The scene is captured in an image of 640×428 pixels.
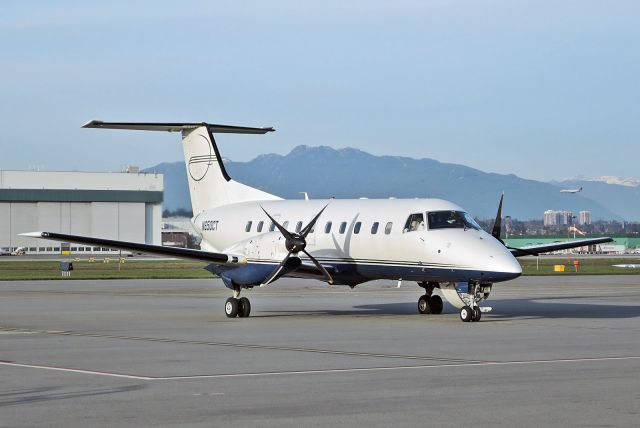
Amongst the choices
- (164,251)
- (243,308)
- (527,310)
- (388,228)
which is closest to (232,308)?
(243,308)

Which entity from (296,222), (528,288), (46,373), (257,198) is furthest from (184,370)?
(528,288)

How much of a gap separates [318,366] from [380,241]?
1180 cm

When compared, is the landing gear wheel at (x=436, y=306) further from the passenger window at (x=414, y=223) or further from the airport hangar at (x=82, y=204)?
the airport hangar at (x=82, y=204)

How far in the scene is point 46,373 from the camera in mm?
15070

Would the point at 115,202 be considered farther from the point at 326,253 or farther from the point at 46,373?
the point at 46,373

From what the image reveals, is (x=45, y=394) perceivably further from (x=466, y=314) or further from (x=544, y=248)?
(x=544, y=248)

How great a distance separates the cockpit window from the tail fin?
25.3 ft

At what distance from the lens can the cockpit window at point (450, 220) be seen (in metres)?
26.3

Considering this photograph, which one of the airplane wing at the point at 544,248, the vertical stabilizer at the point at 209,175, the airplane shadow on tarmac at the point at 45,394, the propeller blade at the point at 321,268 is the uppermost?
the vertical stabilizer at the point at 209,175

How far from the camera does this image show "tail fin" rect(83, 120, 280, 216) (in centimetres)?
3312

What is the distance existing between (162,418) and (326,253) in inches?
705

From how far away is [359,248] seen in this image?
28.1m

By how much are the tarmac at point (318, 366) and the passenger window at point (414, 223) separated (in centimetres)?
238

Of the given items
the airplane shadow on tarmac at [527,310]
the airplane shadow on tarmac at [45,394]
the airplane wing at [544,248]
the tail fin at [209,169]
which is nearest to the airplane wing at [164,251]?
the airplane shadow on tarmac at [527,310]
